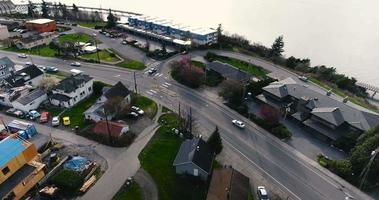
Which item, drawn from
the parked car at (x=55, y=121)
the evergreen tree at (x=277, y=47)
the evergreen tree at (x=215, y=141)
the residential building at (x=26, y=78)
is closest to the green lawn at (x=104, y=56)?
the residential building at (x=26, y=78)

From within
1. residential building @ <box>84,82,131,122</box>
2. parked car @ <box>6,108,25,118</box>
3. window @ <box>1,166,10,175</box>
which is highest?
residential building @ <box>84,82,131,122</box>

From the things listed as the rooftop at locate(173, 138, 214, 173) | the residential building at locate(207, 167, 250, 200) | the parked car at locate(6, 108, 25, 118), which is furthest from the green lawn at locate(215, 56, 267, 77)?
the parked car at locate(6, 108, 25, 118)

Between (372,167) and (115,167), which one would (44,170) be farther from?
(372,167)

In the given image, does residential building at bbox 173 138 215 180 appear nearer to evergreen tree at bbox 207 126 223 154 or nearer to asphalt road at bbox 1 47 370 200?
evergreen tree at bbox 207 126 223 154

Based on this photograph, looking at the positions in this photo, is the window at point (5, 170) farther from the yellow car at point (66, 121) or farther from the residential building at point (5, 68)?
the residential building at point (5, 68)

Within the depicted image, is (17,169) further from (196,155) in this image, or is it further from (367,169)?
(367,169)

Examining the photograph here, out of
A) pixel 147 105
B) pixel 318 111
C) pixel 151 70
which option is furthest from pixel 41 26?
pixel 318 111
